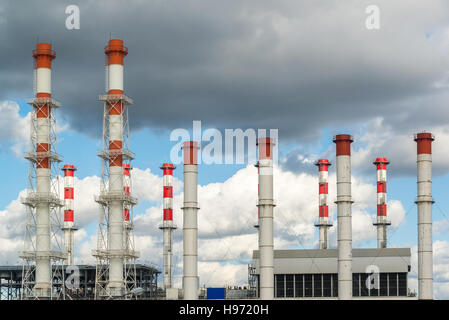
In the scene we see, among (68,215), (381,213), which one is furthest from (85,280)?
(381,213)

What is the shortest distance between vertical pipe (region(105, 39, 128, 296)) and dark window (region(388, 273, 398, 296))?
93.4 ft

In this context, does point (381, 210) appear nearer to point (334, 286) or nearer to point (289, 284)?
point (334, 286)

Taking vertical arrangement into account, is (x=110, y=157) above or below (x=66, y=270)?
above

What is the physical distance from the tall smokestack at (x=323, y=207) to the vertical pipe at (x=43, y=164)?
3970 centimetres

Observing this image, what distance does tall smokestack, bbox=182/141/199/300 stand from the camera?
218 ft

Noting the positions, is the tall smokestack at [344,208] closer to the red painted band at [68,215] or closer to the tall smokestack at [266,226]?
the tall smokestack at [266,226]

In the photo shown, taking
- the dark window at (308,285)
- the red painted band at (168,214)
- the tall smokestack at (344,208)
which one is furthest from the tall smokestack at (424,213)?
the red painted band at (168,214)

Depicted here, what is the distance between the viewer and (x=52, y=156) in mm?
76062

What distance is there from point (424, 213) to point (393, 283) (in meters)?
13.3

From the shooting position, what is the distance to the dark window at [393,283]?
7962cm

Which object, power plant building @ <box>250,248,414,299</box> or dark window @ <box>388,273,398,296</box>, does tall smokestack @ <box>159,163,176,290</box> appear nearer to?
power plant building @ <box>250,248,414,299</box>
